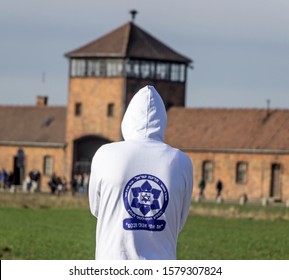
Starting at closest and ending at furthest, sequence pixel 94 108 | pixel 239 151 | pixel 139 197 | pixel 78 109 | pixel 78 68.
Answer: pixel 139 197, pixel 239 151, pixel 94 108, pixel 78 109, pixel 78 68

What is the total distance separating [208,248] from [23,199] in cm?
2678

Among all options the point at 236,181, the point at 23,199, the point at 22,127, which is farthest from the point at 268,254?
the point at 22,127

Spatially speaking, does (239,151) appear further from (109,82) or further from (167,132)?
(109,82)

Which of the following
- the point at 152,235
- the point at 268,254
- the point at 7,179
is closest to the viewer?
the point at 152,235

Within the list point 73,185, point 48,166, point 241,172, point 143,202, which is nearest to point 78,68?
point 48,166

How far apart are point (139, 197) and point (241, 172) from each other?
2634 inches

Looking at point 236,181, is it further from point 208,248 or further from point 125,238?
point 125,238

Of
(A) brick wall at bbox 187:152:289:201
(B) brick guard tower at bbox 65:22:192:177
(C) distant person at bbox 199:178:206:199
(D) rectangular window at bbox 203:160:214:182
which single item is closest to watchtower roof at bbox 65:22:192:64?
(B) brick guard tower at bbox 65:22:192:177

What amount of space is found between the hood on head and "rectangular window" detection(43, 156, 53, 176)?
74360mm

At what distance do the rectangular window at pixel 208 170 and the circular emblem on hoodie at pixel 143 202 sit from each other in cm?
6729

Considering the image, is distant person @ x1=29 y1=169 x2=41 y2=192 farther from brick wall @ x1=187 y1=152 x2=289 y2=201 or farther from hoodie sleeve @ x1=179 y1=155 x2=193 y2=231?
hoodie sleeve @ x1=179 y1=155 x2=193 y2=231

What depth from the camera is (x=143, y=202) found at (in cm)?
796

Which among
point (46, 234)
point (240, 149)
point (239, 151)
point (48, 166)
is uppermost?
point (240, 149)

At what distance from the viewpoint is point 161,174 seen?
8.08 meters
